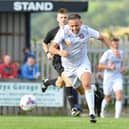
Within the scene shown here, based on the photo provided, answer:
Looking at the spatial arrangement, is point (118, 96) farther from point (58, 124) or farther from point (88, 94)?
point (58, 124)

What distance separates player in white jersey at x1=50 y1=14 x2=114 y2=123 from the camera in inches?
626

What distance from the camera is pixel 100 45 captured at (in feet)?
92.8

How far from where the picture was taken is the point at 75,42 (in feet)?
53.6

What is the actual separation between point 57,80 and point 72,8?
883 cm

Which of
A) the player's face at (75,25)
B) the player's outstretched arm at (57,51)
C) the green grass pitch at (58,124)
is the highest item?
the player's face at (75,25)

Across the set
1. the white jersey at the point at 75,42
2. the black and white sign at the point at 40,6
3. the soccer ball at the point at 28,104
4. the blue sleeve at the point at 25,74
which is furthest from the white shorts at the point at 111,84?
the white jersey at the point at 75,42

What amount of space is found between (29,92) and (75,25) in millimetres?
7770

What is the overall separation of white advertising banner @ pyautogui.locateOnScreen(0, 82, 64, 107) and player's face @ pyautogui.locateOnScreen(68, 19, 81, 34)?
7469mm

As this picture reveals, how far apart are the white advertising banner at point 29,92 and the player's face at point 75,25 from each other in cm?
747

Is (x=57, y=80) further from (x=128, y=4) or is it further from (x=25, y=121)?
(x=128, y=4)

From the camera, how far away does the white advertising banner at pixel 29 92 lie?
23.5 metres

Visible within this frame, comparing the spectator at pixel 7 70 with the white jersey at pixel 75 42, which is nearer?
the white jersey at pixel 75 42

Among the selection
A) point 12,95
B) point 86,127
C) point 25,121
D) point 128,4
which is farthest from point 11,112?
point 128,4

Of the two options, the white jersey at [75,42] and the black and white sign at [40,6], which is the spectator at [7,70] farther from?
the white jersey at [75,42]
